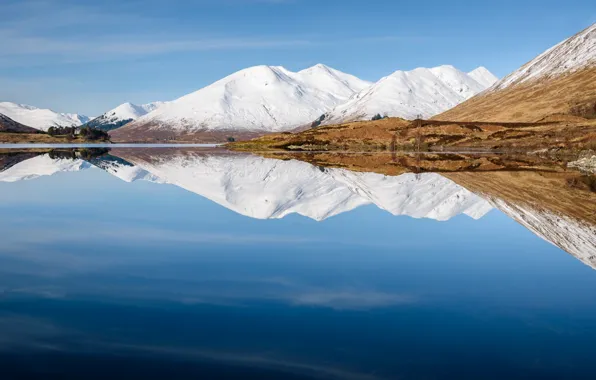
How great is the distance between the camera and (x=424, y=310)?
17656mm

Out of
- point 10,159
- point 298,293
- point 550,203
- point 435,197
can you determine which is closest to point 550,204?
point 550,203

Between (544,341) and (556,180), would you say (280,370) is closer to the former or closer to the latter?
(544,341)

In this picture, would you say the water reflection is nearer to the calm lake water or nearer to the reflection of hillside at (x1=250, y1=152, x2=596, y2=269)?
the reflection of hillside at (x1=250, y1=152, x2=596, y2=269)

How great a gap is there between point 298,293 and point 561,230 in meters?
19.2

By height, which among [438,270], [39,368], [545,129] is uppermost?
[545,129]

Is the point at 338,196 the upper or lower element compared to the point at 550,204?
lower

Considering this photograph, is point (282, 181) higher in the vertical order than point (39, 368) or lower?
higher

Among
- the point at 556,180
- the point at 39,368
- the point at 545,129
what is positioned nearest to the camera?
the point at 39,368

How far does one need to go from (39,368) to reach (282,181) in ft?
187

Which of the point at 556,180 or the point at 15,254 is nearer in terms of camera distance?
the point at 15,254

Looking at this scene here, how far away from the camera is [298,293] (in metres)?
19.4

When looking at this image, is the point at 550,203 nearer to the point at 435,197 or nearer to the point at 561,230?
the point at 435,197

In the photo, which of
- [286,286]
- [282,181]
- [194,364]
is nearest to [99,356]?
[194,364]

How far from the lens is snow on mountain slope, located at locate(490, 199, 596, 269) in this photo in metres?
27.4
